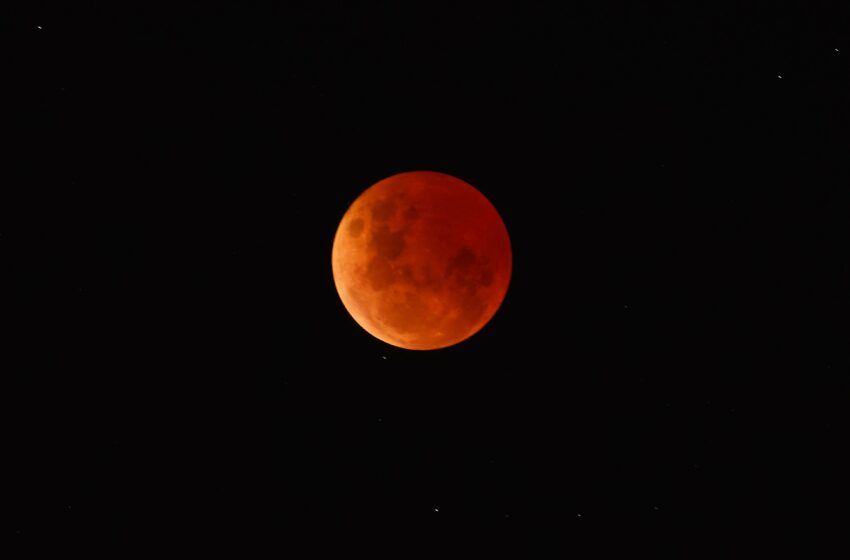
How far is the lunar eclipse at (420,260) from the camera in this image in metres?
5.95

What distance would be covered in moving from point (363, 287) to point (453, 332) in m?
1.13

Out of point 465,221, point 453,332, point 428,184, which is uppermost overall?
point 428,184

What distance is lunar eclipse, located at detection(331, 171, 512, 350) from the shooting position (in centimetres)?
595

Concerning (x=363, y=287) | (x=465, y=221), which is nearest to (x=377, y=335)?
(x=363, y=287)

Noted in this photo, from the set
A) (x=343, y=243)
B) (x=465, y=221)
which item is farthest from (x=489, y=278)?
(x=343, y=243)

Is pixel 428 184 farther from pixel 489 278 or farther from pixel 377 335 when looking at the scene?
pixel 377 335

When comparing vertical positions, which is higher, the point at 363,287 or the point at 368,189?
the point at 368,189

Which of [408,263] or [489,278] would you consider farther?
[489,278]

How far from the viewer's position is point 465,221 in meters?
6.12

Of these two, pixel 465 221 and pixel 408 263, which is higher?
pixel 465 221

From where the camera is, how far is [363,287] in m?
6.19

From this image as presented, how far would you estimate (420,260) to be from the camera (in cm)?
591

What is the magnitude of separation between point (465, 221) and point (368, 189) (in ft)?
4.13

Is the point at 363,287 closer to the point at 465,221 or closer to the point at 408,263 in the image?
the point at 408,263
